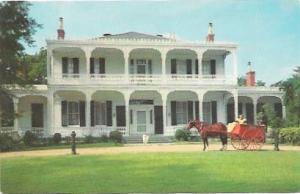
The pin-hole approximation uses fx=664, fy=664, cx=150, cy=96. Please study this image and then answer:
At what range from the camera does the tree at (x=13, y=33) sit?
41.1 feet

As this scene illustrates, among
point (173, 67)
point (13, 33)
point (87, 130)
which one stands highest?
point (13, 33)

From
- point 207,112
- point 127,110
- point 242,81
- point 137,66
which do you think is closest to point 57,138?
point 127,110

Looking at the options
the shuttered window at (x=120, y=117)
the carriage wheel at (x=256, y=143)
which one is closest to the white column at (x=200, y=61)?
the shuttered window at (x=120, y=117)

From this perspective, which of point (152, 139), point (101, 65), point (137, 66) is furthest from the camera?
point (137, 66)

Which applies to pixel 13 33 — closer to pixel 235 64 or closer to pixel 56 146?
pixel 56 146

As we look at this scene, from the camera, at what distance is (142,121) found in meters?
16.5

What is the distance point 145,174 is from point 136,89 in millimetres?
6191

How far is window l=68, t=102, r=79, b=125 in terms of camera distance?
14.5 metres

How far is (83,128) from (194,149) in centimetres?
304

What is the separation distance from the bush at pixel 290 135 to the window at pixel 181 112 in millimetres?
2300

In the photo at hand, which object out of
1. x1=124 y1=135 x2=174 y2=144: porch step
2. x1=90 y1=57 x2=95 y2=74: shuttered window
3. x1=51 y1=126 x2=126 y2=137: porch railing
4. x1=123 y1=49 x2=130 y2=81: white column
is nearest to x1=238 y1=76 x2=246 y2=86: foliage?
x1=124 y1=135 x2=174 y2=144: porch step

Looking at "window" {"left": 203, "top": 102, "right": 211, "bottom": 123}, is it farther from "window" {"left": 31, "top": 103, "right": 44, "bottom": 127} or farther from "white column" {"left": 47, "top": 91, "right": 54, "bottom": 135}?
"window" {"left": 31, "top": 103, "right": 44, "bottom": 127}

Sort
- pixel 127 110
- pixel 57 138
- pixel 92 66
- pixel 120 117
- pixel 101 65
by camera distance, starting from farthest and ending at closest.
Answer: pixel 101 65
pixel 92 66
pixel 127 110
pixel 120 117
pixel 57 138

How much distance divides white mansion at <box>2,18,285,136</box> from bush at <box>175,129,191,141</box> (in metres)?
0.26
